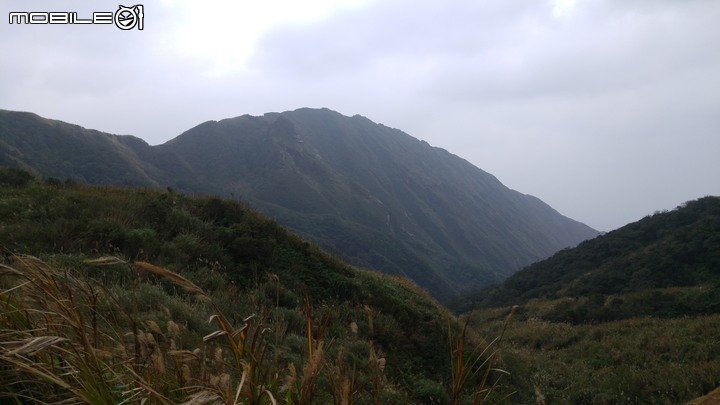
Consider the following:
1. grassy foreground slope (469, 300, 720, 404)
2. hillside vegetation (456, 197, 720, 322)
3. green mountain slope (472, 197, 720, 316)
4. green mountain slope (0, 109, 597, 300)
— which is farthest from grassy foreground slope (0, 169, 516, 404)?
green mountain slope (0, 109, 597, 300)

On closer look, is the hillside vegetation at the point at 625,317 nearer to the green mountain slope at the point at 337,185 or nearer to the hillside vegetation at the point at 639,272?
the hillside vegetation at the point at 639,272

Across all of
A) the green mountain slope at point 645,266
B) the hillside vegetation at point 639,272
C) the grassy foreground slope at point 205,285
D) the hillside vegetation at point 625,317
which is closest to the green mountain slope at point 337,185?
the green mountain slope at point 645,266

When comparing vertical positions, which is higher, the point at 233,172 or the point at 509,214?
the point at 233,172

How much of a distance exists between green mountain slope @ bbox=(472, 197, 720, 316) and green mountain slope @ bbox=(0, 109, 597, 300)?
84.5ft

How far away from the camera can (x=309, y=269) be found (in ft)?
36.3

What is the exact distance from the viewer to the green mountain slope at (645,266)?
2383cm

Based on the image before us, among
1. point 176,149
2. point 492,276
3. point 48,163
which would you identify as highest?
point 176,149

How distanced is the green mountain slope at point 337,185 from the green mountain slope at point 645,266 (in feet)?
84.5

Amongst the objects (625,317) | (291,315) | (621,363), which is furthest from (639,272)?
(291,315)

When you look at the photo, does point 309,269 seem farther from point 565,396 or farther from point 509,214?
point 509,214

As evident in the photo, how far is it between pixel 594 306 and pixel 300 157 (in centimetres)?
10946

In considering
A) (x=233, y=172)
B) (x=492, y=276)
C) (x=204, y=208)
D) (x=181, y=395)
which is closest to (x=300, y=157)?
(x=233, y=172)

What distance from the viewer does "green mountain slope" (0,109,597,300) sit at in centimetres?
7506

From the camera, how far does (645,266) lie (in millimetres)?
29750
